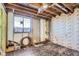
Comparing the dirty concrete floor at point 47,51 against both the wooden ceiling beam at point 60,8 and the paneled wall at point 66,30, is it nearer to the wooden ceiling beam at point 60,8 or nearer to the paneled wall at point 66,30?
the paneled wall at point 66,30

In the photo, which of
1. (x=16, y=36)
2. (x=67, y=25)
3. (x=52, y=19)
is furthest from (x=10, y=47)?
(x=67, y=25)

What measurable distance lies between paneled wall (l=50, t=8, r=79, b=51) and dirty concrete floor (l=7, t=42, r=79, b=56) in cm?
7

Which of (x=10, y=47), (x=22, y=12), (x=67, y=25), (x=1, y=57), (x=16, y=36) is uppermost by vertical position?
(x=22, y=12)

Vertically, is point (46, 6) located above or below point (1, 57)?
above

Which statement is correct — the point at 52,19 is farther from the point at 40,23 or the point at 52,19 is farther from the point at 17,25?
the point at 17,25

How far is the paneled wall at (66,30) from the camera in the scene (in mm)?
2238

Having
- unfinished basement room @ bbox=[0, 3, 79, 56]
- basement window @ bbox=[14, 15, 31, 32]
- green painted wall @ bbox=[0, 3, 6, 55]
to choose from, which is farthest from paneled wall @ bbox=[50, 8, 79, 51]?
green painted wall @ bbox=[0, 3, 6, 55]

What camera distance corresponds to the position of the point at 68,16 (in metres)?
Result: 2.25

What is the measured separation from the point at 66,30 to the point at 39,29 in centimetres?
40

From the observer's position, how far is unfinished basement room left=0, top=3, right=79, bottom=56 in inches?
87.8

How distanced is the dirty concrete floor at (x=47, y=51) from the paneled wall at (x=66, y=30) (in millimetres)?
74

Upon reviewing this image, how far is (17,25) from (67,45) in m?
0.78

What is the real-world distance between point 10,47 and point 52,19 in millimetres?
735

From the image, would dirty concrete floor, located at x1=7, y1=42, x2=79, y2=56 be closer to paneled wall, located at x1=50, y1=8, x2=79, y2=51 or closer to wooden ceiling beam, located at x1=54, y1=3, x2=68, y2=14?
paneled wall, located at x1=50, y1=8, x2=79, y2=51
